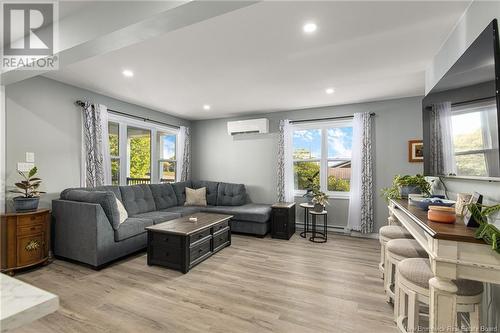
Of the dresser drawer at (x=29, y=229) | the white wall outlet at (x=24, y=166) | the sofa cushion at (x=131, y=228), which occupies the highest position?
the white wall outlet at (x=24, y=166)

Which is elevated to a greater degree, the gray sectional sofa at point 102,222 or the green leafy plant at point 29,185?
the green leafy plant at point 29,185

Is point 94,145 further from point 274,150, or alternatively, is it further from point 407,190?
point 407,190

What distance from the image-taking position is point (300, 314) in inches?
79.3

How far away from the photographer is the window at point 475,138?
143 centimetres

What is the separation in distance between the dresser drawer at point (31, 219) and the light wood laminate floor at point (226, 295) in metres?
0.59

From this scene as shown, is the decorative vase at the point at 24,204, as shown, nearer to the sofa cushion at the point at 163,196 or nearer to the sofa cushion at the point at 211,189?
the sofa cushion at the point at 163,196

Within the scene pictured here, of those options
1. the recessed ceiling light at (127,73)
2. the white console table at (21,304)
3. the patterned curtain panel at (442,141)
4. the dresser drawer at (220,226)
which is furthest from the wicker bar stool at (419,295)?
the recessed ceiling light at (127,73)

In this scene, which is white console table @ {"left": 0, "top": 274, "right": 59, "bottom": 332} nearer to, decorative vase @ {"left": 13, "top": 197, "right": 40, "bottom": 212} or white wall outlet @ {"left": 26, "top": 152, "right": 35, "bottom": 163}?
decorative vase @ {"left": 13, "top": 197, "right": 40, "bottom": 212}

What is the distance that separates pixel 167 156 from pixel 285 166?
9.08 feet

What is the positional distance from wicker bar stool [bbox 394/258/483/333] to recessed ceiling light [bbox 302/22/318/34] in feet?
6.64

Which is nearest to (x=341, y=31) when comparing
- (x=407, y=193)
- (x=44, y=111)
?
(x=407, y=193)

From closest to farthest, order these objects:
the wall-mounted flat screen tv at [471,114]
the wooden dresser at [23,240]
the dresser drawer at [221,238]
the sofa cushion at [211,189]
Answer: the wall-mounted flat screen tv at [471,114], the wooden dresser at [23,240], the dresser drawer at [221,238], the sofa cushion at [211,189]

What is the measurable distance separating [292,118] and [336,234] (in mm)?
2515

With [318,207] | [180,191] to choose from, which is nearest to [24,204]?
[180,191]
